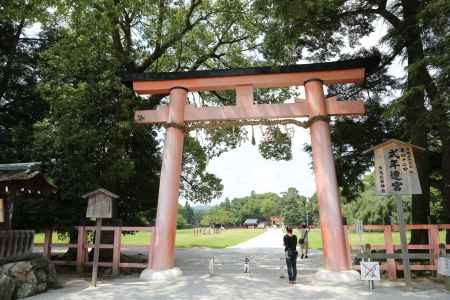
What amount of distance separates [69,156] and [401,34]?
1069cm

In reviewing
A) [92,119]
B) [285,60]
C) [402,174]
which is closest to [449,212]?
[402,174]

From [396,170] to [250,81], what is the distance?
16.2 feet

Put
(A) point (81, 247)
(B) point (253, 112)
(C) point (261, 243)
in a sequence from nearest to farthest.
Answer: (B) point (253, 112)
(A) point (81, 247)
(C) point (261, 243)

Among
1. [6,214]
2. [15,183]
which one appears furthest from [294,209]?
[15,183]

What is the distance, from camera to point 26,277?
25.6ft

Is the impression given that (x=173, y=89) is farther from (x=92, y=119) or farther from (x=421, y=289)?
(x=421, y=289)

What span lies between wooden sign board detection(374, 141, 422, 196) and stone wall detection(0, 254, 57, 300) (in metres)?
8.79

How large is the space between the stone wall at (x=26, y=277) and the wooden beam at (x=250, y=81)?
5924 mm

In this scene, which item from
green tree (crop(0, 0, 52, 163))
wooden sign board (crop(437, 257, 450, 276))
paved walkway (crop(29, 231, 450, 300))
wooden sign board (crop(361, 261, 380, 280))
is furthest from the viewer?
green tree (crop(0, 0, 52, 163))

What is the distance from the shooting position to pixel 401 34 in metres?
9.98

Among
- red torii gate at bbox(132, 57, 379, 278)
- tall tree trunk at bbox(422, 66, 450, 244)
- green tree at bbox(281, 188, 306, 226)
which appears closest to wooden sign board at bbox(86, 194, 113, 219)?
red torii gate at bbox(132, 57, 379, 278)

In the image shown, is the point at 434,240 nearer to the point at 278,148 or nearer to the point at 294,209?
the point at 278,148

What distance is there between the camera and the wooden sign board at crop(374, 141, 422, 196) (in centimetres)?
855

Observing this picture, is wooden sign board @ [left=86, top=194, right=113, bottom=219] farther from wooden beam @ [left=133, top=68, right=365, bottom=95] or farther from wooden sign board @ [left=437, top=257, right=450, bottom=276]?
wooden sign board @ [left=437, top=257, right=450, bottom=276]
